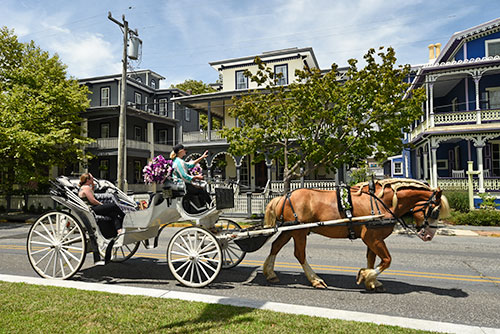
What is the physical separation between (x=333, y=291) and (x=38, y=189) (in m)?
23.8

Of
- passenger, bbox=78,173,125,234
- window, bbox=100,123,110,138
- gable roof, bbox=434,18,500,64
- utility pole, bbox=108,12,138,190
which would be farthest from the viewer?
window, bbox=100,123,110,138

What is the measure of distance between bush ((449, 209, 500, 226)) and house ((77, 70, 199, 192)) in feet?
70.2

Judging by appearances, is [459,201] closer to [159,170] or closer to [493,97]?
[493,97]

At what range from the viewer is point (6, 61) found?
22922 mm

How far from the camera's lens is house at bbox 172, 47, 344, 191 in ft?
85.1

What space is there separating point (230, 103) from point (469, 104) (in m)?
16.5

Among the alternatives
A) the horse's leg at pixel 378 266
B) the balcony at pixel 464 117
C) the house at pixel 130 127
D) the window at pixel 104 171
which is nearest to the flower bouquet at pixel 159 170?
the horse's leg at pixel 378 266

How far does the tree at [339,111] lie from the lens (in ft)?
45.0

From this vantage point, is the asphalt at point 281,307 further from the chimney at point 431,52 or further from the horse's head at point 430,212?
the chimney at point 431,52

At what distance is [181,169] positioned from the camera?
6.03 metres

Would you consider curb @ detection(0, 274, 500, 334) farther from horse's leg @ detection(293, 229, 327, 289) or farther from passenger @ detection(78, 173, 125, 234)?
passenger @ detection(78, 173, 125, 234)

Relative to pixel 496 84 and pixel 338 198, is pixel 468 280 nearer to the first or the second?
pixel 338 198

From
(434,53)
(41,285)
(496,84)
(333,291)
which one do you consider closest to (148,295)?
(41,285)

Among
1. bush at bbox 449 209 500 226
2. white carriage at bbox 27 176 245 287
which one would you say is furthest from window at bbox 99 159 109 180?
bush at bbox 449 209 500 226
